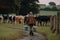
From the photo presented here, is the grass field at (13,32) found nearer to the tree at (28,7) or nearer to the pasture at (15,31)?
the pasture at (15,31)

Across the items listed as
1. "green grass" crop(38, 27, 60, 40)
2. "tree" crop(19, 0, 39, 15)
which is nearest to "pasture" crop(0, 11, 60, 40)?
"green grass" crop(38, 27, 60, 40)

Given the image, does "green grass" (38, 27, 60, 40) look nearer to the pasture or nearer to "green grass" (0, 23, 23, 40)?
the pasture

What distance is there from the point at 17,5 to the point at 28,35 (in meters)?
0.52

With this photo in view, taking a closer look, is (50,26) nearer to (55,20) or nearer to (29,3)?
(55,20)

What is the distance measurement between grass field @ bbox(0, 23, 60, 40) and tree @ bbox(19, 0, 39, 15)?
1.27ft

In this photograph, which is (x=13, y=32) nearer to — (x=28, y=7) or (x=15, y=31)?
(x=15, y=31)

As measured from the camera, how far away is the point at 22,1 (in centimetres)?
649

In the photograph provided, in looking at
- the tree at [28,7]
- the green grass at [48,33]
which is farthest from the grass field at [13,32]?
the tree at [28,7]

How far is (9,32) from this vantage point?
6.63 metres

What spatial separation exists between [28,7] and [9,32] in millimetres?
550

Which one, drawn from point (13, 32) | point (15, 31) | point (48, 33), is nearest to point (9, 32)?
point (13, 32)

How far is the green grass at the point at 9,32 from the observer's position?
20.5 feet

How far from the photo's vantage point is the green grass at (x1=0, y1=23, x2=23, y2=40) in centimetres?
626

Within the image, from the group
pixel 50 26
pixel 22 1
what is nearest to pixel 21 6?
pixel 22 1
